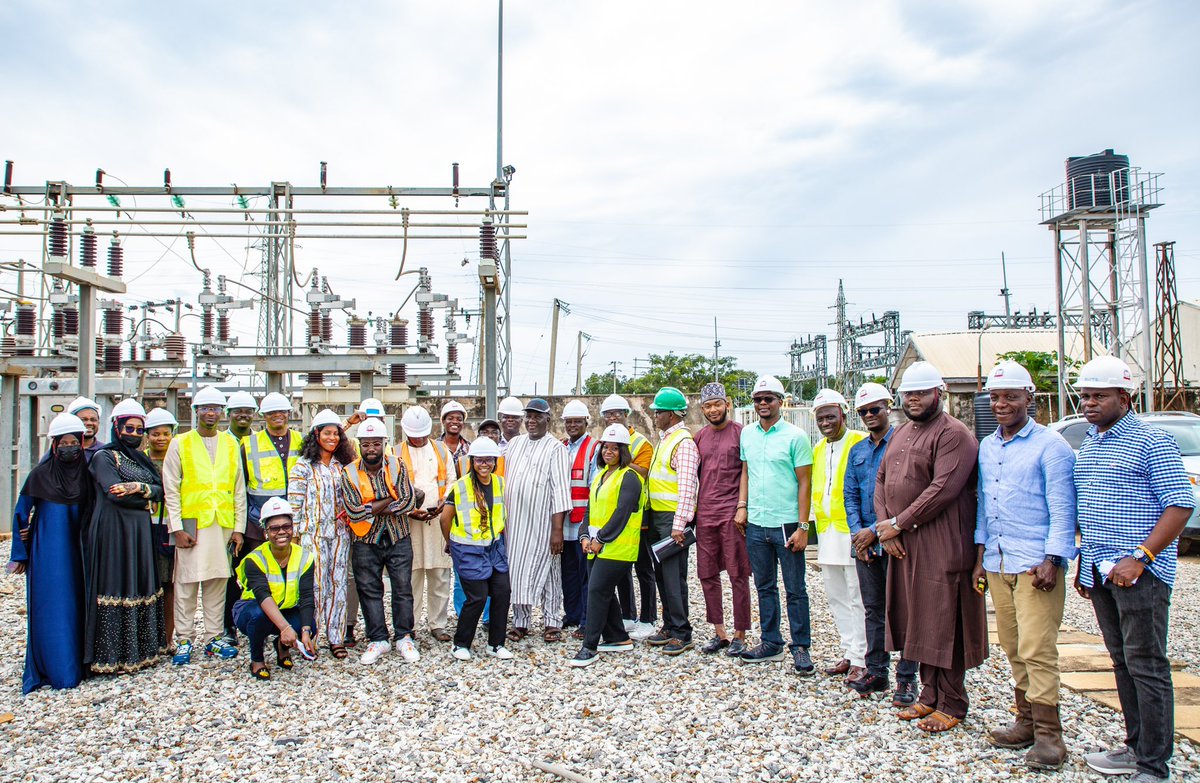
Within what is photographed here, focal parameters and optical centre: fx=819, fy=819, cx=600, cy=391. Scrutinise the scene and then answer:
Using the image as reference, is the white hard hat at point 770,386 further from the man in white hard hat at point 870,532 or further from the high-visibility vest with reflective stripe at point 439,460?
the high-visibility vest with reflective stripe at point 439,460

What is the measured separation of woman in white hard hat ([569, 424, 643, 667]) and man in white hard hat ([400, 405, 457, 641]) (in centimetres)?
129

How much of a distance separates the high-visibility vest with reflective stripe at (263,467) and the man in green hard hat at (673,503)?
280cm

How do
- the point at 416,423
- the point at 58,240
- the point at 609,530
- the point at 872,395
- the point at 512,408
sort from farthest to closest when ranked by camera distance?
the point at 58,240 → the point at 512,408 → the point at 416,423 → the point at 609,530 → the point at 872,395

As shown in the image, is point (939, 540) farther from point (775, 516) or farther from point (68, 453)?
point (68, 453)

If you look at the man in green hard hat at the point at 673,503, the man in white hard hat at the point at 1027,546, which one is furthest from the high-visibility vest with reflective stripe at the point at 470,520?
the man in white hard hat at the point at 1027,546

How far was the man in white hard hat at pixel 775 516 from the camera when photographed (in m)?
5.60

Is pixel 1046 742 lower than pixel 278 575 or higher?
lower

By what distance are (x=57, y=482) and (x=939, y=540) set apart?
224 inches

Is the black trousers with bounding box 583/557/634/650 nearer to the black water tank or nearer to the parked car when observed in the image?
the parked car

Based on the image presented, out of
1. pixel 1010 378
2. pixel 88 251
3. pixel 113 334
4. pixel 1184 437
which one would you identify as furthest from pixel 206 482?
pixel 1184 437

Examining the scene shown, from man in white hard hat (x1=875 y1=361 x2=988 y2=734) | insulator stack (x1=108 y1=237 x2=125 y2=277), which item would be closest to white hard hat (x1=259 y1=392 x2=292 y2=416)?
man in white hard hat (x1=875 y1=361 x2=988 y2=734)

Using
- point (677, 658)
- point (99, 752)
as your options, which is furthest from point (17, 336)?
point (677, 658)

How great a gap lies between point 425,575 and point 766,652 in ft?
9.70

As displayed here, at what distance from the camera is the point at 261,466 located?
6301mm
